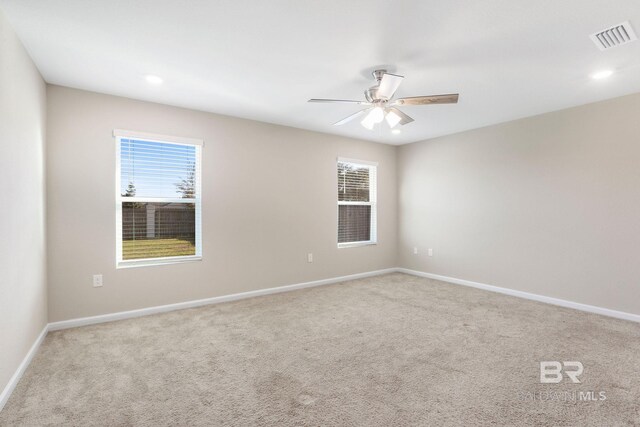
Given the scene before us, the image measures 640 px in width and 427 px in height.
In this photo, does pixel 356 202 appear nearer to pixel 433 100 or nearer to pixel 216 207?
pixel 216 207

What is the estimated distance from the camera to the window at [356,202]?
541cm

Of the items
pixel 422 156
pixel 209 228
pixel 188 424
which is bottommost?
pixel 188 424

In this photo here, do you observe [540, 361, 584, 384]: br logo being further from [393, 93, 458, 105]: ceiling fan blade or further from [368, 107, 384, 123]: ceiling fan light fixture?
[368, 107, 384, 123]: ceiling fan light fixture

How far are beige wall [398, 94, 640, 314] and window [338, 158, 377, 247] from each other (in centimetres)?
89

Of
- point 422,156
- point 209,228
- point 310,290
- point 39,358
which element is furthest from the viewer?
point 422,156

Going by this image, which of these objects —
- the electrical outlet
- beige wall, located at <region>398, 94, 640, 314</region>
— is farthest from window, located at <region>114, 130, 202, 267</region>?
beige wall, located at <region>398, 94, 640, 314</region>

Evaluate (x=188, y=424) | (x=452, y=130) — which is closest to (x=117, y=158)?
(x=188, y=424)

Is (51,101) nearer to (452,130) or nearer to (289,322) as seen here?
(289,322)

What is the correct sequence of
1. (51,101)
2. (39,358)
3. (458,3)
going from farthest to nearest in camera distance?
1. (51,101)
2. (39,358)
3. (458,3)

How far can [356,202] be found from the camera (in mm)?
5570

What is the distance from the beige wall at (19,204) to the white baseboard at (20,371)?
0.04m

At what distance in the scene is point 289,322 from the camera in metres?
3.34

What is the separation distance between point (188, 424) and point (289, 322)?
1645mm

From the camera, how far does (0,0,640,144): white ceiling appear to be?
1967 millimetres
